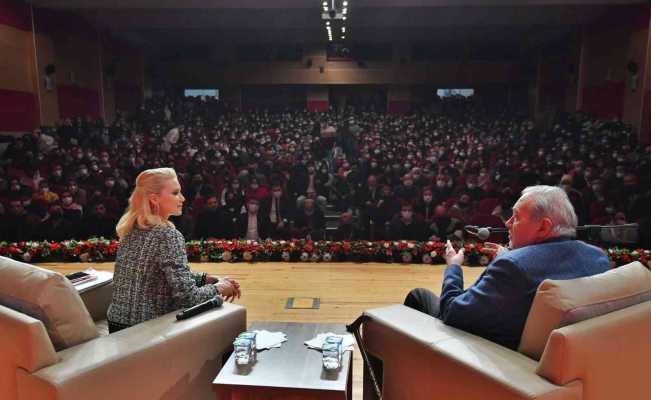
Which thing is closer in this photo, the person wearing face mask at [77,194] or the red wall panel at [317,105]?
the person wearing face mask at [77,194]

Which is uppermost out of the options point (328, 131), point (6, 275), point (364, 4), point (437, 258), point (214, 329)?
point (364, 4)

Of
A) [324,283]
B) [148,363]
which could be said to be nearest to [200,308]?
[148,363]

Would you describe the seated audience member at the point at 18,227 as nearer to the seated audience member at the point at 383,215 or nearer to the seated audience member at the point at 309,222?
the seated audience member at the point at 309,222

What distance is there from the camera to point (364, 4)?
10016mm

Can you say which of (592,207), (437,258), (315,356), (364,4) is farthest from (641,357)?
(364,4)

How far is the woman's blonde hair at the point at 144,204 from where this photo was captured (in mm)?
2119

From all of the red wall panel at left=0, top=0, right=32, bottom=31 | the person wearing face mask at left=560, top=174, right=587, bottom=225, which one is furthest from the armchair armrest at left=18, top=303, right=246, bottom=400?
the red wall panel at left=0, top=0, right=32, bottom=31

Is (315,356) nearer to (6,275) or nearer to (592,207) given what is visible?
(6,275)

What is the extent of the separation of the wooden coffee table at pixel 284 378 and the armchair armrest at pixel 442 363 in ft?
0.70

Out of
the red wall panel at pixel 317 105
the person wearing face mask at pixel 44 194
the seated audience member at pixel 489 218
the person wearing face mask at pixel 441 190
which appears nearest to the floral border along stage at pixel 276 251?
the seated audience member at pixel 489 218

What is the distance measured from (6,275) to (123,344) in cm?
53

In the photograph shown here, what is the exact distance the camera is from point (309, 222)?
643cm

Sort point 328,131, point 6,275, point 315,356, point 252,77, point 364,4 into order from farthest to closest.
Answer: point 252,77 → point 328,131 → point 364,4 → point 315,356 → point 6,275

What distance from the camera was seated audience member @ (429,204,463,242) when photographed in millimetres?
6129
